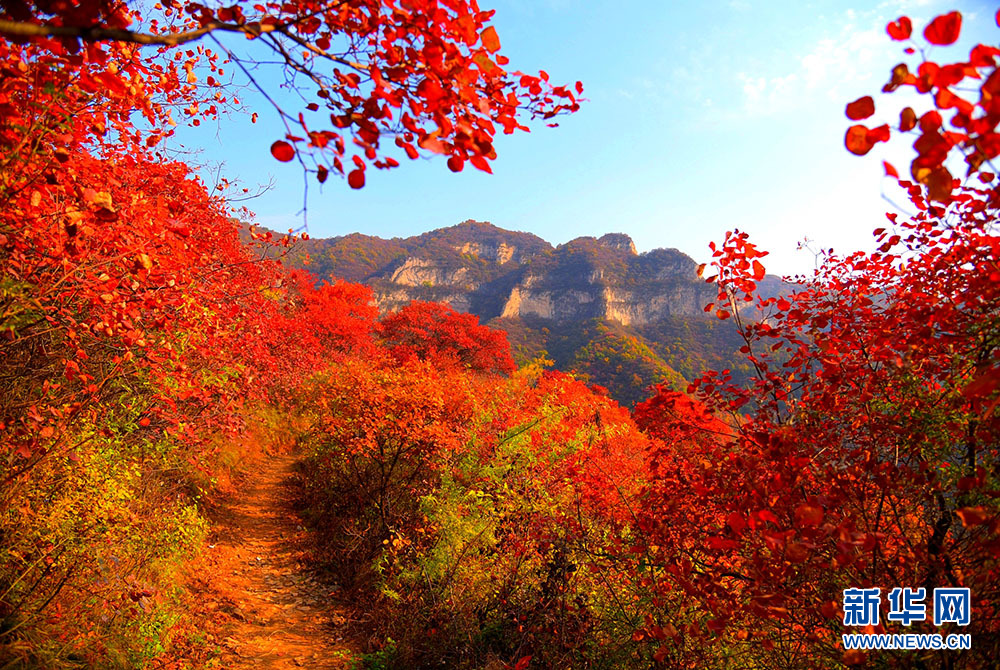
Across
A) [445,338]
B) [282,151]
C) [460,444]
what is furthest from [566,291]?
[282,151]

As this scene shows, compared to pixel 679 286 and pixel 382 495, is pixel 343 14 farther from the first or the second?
pixel 679 286

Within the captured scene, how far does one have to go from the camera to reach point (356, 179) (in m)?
1.71

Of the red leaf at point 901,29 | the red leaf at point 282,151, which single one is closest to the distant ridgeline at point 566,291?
the red leaf at point 901,29

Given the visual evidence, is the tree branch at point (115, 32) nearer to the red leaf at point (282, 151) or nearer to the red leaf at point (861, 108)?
the red leaf at point (282, 151)

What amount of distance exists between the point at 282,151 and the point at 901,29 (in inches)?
86.8

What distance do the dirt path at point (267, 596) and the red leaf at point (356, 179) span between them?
5.14 metres

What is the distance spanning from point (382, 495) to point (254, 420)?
5871mm

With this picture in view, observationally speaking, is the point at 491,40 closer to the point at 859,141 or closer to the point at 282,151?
the point at 282,151

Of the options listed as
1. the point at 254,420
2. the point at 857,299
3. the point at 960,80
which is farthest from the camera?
the point at 254,420

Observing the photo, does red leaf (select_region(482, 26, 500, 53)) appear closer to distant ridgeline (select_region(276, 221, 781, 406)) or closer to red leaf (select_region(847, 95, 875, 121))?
red leaf (select_region(847, 95, 875, 121))

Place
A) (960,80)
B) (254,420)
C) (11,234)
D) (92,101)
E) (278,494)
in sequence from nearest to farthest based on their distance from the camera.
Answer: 1. (960,80)
2. (11,234)
3. (92,101)
4. (278,494)
5. (254,420)

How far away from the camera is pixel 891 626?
2234mm

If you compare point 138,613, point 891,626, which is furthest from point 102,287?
point 891,626

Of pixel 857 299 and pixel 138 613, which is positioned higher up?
pixel 857 299
